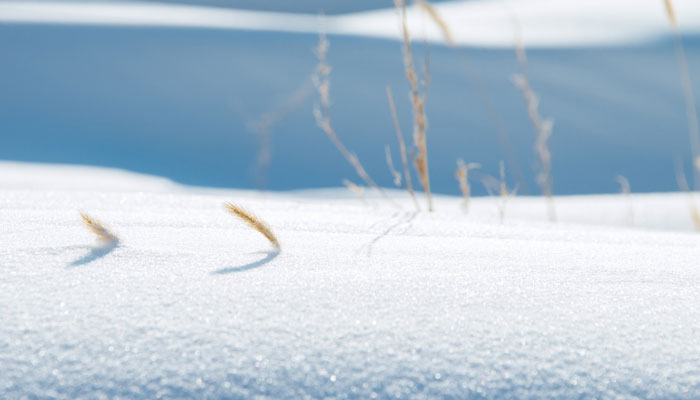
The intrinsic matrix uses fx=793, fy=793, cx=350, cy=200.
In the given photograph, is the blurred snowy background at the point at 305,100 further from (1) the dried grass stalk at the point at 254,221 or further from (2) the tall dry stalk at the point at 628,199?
(1) the dried grass stalk at the point at 254,221

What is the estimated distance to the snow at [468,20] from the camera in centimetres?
569

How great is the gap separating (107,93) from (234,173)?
4.00 feet

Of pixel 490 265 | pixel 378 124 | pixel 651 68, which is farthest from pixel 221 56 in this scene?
pixel 490 265

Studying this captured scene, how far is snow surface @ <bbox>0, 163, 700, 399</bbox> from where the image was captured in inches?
24.6

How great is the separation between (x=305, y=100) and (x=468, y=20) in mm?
2717

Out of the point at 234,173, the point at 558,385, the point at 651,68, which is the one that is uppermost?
the point at 651,68

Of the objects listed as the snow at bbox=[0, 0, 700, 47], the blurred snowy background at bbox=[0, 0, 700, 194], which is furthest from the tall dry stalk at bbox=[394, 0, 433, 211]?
the snow at bbox=[0, 0, 700, 47]

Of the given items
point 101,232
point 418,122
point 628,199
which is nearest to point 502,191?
point 418,122

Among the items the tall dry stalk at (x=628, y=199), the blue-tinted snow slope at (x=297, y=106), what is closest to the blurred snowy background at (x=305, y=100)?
the blue-tinted snow slope at (x=297, y=106)

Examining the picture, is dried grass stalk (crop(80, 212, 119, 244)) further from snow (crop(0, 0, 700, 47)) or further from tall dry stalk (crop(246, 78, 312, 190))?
snow (crop(0, 0, 700, 47))

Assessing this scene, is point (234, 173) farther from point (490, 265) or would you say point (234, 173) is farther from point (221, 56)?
point (490, 265)

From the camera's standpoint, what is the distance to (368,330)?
0.70m

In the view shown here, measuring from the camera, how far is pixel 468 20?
23.1ft

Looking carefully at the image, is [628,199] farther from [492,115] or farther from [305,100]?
[305,100]
